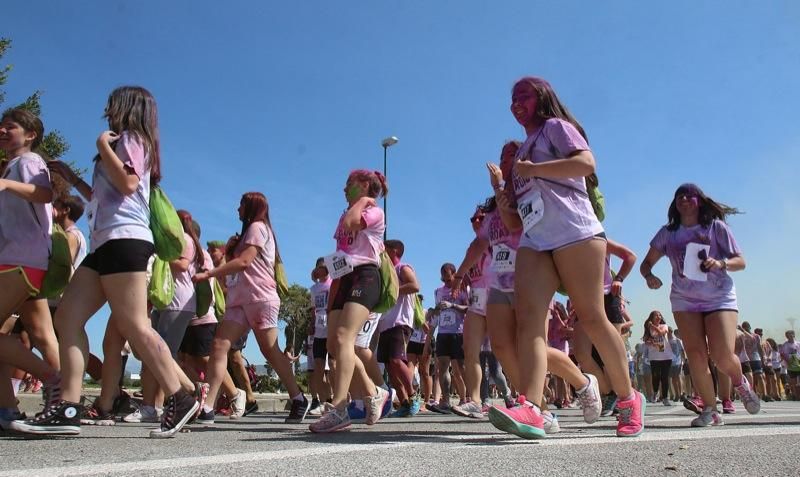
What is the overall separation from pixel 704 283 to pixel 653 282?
0.43m

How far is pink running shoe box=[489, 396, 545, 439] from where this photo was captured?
3.40m

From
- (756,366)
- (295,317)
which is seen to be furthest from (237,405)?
(295,317)

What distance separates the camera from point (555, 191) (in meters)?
3.88

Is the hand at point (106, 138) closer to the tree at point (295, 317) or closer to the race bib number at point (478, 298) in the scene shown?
the race bib number at point (478, 298)

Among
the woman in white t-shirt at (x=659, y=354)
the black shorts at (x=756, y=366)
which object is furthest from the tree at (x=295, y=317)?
the woman in white t-shirt at (x=659, y=354)

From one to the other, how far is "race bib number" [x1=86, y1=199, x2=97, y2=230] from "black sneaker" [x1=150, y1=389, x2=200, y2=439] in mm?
1110

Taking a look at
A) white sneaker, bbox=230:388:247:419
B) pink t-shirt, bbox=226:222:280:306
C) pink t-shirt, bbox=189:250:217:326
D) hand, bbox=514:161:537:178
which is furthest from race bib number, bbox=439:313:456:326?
hand, bbox=514:161:537:178

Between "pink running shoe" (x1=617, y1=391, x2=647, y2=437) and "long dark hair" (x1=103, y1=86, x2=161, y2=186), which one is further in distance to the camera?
"long dark hair" (x1=103, y1=86, x2=161, y2=186)

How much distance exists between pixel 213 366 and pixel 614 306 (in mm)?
4161

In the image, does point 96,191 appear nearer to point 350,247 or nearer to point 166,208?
point 166,208

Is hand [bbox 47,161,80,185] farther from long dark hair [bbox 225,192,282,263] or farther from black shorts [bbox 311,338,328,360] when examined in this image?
black shorts [bbox 311,338,328,360]

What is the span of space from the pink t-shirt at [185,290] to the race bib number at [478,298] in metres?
2.70

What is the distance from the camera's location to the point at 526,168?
12.3 feet

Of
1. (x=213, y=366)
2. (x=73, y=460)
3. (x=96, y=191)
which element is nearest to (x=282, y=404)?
(x=213, y=366)
